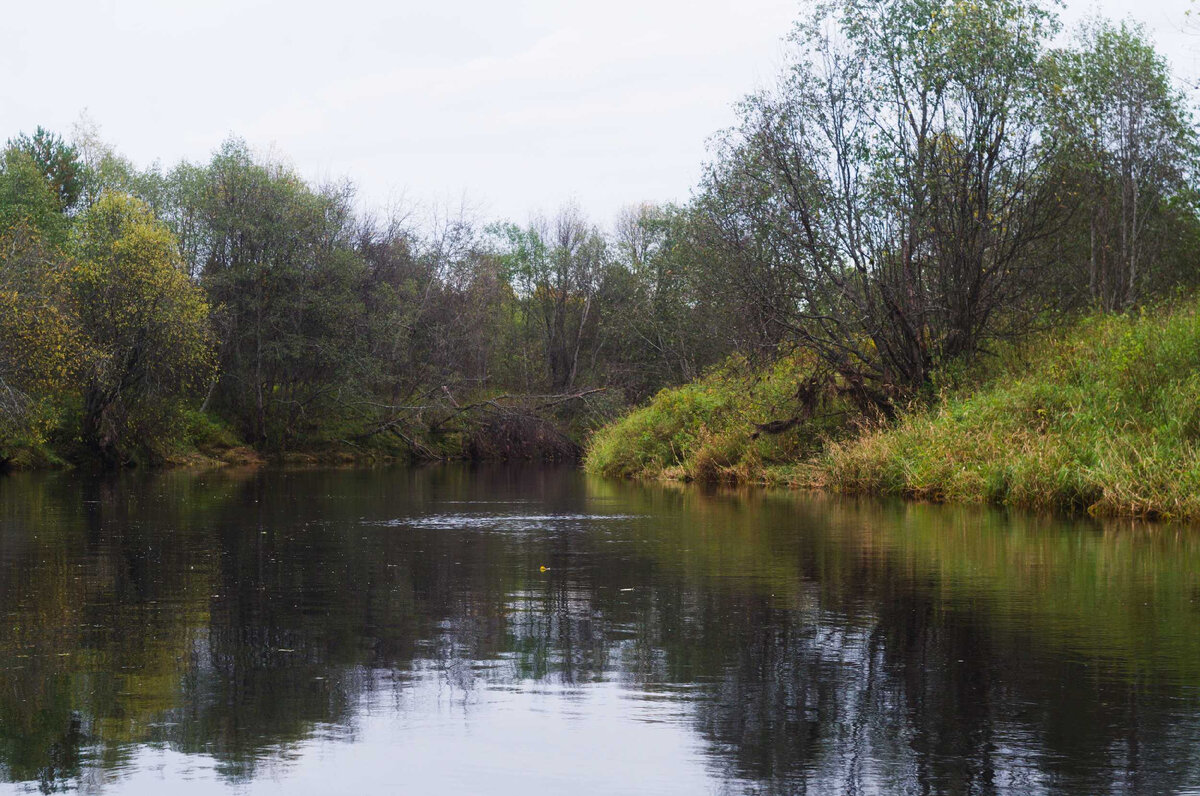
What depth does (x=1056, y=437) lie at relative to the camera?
860 inches

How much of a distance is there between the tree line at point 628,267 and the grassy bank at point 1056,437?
2355 mm

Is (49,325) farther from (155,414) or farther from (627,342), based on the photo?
(627,342)

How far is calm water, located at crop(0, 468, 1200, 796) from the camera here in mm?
4863

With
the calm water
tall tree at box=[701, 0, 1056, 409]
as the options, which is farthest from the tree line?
the calm water

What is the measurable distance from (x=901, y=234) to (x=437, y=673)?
83.4 feet

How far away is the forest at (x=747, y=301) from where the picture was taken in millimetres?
28359

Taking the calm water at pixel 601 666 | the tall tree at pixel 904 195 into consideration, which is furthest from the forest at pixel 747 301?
the calm water at pixel 601 666

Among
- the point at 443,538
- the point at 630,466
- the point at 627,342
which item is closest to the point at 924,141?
the point at 630,466

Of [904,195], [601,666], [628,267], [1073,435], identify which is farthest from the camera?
[628,267]

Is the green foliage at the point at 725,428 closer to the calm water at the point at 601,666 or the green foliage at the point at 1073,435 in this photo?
the green foliage at the point at 1073,435

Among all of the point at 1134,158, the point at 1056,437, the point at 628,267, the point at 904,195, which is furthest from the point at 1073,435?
the point at 628,267

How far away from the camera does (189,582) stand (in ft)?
35.5

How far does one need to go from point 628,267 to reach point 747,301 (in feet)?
148

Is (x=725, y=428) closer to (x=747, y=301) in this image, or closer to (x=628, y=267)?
(x=747, y=301)
